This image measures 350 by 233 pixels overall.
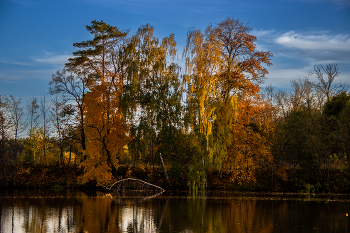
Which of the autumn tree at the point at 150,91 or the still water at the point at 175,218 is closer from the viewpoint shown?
the still water at the point at 175,218

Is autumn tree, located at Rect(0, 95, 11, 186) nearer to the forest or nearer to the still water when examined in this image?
the forest

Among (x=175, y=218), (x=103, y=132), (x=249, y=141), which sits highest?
(x=103, y=132)

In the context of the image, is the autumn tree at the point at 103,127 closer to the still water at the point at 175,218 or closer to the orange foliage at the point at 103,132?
the orange foliage at the point at 103,132

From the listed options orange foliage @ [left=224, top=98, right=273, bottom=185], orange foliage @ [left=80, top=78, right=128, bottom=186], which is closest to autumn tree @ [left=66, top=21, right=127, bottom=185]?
orange foliage @ [left=80, top=78, right=128, bottom=186]

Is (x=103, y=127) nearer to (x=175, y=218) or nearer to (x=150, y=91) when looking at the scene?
(x=150, y=91)

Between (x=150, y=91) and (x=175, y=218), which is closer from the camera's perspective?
(x=175, y=218)

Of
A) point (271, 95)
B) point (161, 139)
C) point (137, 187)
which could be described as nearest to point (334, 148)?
point (161, 139)

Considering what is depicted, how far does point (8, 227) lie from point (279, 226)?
10.7 m

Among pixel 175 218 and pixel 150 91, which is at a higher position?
pixel 150 91

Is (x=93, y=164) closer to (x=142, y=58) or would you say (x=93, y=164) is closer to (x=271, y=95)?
(x=142, y=58)

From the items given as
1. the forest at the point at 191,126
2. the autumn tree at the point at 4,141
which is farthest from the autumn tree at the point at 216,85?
the autumn tree at the point at 4,141

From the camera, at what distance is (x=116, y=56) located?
3425 cm

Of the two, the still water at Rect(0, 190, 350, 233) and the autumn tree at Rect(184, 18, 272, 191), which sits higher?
the autumn tree at Rect(184, 18, 272, 191)

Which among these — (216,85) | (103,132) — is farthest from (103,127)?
(216,85)
